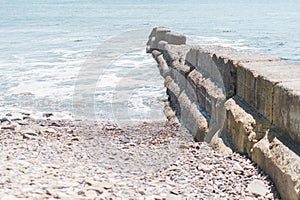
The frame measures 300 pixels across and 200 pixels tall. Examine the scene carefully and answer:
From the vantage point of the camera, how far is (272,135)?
5.36m

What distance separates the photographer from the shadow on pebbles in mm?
4871

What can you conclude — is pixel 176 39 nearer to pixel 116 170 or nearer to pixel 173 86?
pixel 173 86

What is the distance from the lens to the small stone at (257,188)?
487 centimetres

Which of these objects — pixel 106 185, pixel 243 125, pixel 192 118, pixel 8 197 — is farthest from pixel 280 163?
pixel 192 118

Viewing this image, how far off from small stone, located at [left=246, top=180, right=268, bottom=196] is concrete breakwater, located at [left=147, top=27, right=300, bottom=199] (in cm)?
14

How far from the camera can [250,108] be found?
20.4 feet

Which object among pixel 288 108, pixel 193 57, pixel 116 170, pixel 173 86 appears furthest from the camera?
pixel 173 86

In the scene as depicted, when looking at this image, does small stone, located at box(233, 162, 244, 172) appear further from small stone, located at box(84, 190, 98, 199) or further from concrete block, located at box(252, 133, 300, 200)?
small stone, located at box(84, 190, 98, 199)

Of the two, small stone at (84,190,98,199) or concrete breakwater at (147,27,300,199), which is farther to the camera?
concrete breakwater at (147,27,300,199)

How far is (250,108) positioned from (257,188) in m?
1.51

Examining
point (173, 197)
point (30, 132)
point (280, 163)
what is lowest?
point (30, 132)

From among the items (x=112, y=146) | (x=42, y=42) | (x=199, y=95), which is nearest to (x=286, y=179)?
(x=112, y=146)

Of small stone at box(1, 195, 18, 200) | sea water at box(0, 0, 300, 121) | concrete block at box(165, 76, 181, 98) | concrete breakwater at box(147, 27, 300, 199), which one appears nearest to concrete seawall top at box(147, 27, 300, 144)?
concrete breakwater at box(147, 27, 300, 199)

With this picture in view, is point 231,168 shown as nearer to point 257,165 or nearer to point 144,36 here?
point 257,165
